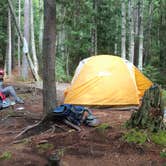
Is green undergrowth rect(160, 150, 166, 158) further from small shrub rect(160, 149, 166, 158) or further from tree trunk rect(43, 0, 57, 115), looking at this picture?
tree trunk rect(43, 0, 57, 115)

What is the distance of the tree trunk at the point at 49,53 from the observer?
7449 millimetres

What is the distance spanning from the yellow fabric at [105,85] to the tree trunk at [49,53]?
6.86 ft

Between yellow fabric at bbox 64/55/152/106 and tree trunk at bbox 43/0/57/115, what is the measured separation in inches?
82.3

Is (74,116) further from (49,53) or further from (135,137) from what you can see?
(135,137)

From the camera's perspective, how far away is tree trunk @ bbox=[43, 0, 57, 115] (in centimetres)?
745

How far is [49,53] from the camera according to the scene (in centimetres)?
761

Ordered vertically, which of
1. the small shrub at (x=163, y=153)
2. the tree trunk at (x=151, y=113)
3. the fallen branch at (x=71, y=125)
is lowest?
the fallen branch at (x=71, y=125)

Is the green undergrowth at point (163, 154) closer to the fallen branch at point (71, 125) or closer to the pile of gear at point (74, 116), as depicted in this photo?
the fallen branch at point (71, 125)

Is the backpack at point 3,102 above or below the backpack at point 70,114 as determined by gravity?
below

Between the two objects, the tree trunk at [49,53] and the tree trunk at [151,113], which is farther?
the tree trunk at [49,53]

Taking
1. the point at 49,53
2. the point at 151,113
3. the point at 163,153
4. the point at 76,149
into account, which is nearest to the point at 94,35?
the point at 49,53

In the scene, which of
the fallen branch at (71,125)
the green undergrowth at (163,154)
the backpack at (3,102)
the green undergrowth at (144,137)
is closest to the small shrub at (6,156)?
the fallen branch at (71,125)

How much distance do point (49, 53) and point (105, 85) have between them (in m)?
2.75

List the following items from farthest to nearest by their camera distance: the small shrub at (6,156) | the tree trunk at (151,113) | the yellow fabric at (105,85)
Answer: the yellow fabric at (105,85)
the tree trunk at (151,113)
the small shrub at (6,156)
